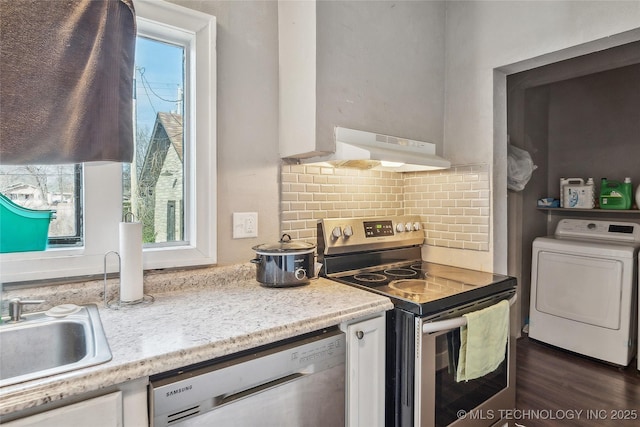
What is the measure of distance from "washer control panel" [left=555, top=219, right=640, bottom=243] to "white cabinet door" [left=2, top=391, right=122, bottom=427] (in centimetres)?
349

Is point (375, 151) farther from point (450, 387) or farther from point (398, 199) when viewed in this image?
point (450, 387)

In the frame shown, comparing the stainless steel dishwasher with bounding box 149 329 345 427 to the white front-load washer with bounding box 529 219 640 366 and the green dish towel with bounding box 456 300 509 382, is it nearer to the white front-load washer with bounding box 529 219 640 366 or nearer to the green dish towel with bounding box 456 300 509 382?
the green dish towel with bounding box 456 300 509 382

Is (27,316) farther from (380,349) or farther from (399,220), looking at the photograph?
(399,220)

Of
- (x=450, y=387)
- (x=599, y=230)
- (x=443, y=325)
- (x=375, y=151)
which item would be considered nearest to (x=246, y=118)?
(x=375, y=151)

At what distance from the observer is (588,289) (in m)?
2.75

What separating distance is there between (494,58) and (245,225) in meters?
1.54

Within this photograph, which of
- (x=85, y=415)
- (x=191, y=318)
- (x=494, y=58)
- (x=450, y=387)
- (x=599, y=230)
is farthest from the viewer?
(x=599, y=230)

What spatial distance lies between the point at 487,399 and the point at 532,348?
1.68 metres

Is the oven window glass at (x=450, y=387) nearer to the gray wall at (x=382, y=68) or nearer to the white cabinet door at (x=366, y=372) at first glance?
the white cabinet door at (x=366, y=372)

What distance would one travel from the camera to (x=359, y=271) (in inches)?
74.7

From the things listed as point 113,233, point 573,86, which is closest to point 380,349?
point 113,233

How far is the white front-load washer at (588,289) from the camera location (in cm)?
258

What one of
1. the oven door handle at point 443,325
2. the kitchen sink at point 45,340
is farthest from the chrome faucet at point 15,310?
the oven door handle at point 443,325

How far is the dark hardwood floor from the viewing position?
205cm
